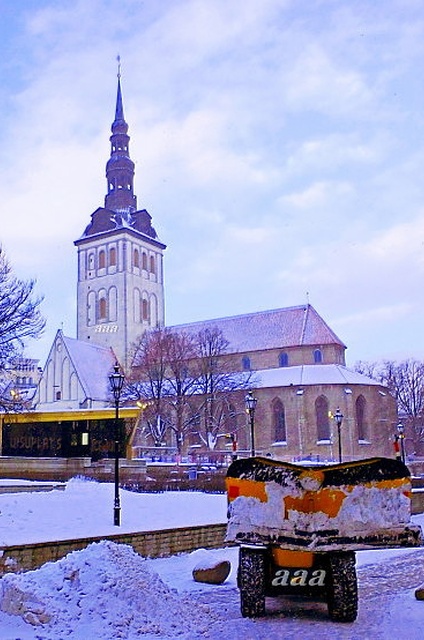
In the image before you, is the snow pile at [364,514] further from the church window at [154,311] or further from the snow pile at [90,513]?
the church window at [154,311]

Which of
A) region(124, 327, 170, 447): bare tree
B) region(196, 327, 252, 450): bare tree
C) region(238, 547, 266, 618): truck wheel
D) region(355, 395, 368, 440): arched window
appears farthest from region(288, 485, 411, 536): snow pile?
region(355, 395, 368, 440): arched window

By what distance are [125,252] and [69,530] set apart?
64267mm

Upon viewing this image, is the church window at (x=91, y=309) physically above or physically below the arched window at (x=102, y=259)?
below

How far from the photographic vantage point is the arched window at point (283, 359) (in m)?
66.3

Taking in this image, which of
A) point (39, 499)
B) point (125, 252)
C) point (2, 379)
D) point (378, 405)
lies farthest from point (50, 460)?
Result: point (125, 252)

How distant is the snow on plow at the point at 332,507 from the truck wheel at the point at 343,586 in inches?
12.9

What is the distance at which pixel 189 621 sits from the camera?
8.66 metres

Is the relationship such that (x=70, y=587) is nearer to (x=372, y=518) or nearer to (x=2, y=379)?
(x=372, y=518)

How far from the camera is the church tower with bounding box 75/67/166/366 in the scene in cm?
7762

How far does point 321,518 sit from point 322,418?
51044 millimetres

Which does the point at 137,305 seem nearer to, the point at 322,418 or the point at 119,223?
the point at 119,223

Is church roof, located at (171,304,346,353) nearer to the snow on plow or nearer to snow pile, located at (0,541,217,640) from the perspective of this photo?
the snow on plow

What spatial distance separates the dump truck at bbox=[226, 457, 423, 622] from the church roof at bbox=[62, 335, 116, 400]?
56.0 meters

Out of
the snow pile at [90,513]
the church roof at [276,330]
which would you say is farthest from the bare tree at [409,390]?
the snow pile at [90,513]
